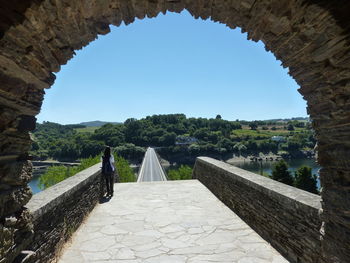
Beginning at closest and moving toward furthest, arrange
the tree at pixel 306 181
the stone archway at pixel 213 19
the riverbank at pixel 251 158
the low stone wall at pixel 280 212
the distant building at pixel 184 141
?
the stone archway at pixel 213 19, the low stone wall at pixel 280 212, the tree at pixel 306 181, the distant building at pixel 184 141, the riverbank at pixel 251 158

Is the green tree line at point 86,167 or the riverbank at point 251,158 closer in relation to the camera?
the green tree line at point 86,167

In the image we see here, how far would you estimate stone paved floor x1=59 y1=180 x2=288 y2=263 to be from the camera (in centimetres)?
426

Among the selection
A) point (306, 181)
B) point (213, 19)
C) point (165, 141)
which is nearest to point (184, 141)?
point (165, 141)

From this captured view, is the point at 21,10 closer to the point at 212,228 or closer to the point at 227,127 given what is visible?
the point at 212,228

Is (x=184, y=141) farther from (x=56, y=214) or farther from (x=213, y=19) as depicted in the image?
(x=213, y=19)

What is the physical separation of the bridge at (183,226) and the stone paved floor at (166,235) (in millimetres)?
15

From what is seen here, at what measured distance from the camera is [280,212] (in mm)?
4164

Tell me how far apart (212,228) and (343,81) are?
402cm

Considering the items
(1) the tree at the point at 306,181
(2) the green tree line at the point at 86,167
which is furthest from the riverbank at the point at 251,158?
(2) the green tree line at the point at 86,167

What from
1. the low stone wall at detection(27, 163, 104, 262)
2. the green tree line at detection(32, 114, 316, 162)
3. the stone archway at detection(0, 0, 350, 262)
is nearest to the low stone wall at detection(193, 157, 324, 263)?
the stone archway at detection(0, 0, 350, 262)

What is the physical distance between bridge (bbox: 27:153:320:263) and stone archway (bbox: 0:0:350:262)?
25.7 inches

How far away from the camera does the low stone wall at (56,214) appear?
11.4 feet

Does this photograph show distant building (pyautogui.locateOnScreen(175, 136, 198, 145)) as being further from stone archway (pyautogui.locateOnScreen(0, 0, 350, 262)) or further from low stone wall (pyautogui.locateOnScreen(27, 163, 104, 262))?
stone archway (pyautogui.locateOnScreen(0, 0, 350, 262))

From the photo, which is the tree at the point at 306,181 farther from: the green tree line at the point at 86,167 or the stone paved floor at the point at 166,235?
the stone paved floor at the point at 166,235
